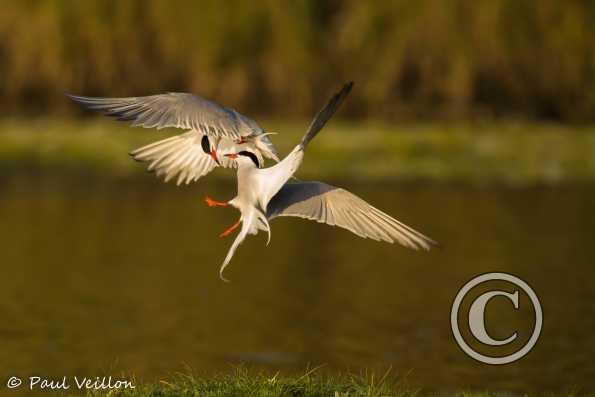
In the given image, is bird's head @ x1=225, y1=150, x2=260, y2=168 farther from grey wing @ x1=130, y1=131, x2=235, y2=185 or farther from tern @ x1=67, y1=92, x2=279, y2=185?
grey wing @ x1=130, y1=131, x2=235, y2=185

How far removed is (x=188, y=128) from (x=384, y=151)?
11.9 metres

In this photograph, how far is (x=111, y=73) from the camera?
19.7 meters

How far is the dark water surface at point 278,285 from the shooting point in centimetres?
874

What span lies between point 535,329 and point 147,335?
2640mm

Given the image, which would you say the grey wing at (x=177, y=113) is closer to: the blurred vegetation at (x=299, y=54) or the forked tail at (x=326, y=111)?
the forked tail at (x=326, y=111)

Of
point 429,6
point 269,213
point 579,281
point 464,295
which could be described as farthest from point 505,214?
point 269,213

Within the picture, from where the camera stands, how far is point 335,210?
21.6 ft

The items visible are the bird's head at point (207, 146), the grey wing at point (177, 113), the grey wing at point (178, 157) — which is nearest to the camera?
Result: the grey wing at point (177, 113)

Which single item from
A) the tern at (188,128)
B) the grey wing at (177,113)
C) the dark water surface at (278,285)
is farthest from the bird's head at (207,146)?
the dark water surface at (278,285)

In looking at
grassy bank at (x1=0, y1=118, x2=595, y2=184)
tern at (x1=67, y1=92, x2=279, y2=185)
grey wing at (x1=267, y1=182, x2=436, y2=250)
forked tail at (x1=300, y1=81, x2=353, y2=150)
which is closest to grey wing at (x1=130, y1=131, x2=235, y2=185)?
tern at (x1=67, y1=92, x2=279, y2=185)

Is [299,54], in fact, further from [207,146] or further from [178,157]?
[207,146]

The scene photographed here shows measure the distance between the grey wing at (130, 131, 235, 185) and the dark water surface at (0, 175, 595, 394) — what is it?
1.02m

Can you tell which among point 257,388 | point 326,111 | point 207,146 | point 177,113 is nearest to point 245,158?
point 207,146

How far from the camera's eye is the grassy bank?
17078 millimetres
